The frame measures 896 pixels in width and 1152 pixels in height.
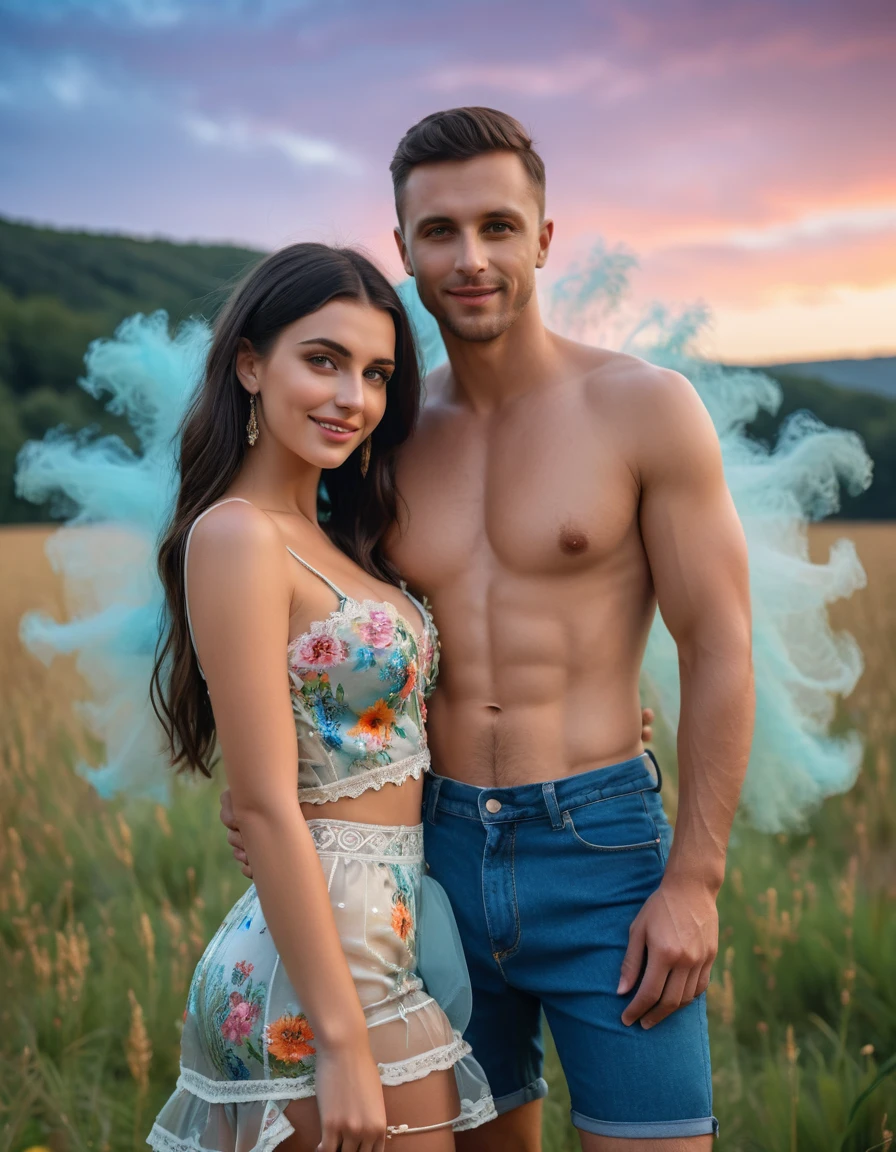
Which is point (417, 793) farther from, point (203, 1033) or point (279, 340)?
point (279, 340)

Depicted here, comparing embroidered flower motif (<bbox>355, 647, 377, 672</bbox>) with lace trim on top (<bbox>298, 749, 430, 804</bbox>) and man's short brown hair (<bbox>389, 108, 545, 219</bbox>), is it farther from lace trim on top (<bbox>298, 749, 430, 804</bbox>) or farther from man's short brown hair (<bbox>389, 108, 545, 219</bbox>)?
man's short brown hair (<bbox>389, 108, 545, 219</bbox>)

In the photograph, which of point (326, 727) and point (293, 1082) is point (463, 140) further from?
point (293, 1082)

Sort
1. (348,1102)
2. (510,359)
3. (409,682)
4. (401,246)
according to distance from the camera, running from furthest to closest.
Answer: (401,246) → (510,359) → (409,682) → (348,1102)

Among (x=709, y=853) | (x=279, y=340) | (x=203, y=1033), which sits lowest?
(x=203, y=1033)

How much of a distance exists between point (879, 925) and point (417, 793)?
280cm

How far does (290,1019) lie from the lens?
2.08m

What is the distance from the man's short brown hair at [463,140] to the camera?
2.66 m

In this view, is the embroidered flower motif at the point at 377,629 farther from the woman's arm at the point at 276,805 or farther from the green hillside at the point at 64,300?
the green hillside at the point at 64,300

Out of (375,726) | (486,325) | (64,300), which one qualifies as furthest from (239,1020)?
(64,300)

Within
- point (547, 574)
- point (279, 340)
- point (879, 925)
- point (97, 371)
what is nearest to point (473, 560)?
point (547, 574)

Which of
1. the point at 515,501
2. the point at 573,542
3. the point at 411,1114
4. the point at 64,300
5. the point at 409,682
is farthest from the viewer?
the point at 64,300

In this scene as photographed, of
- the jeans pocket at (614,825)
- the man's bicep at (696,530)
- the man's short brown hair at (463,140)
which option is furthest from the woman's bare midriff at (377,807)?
the man's short brown hair at (463,140)

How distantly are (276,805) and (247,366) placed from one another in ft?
3.27

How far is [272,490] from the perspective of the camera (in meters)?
2.47
